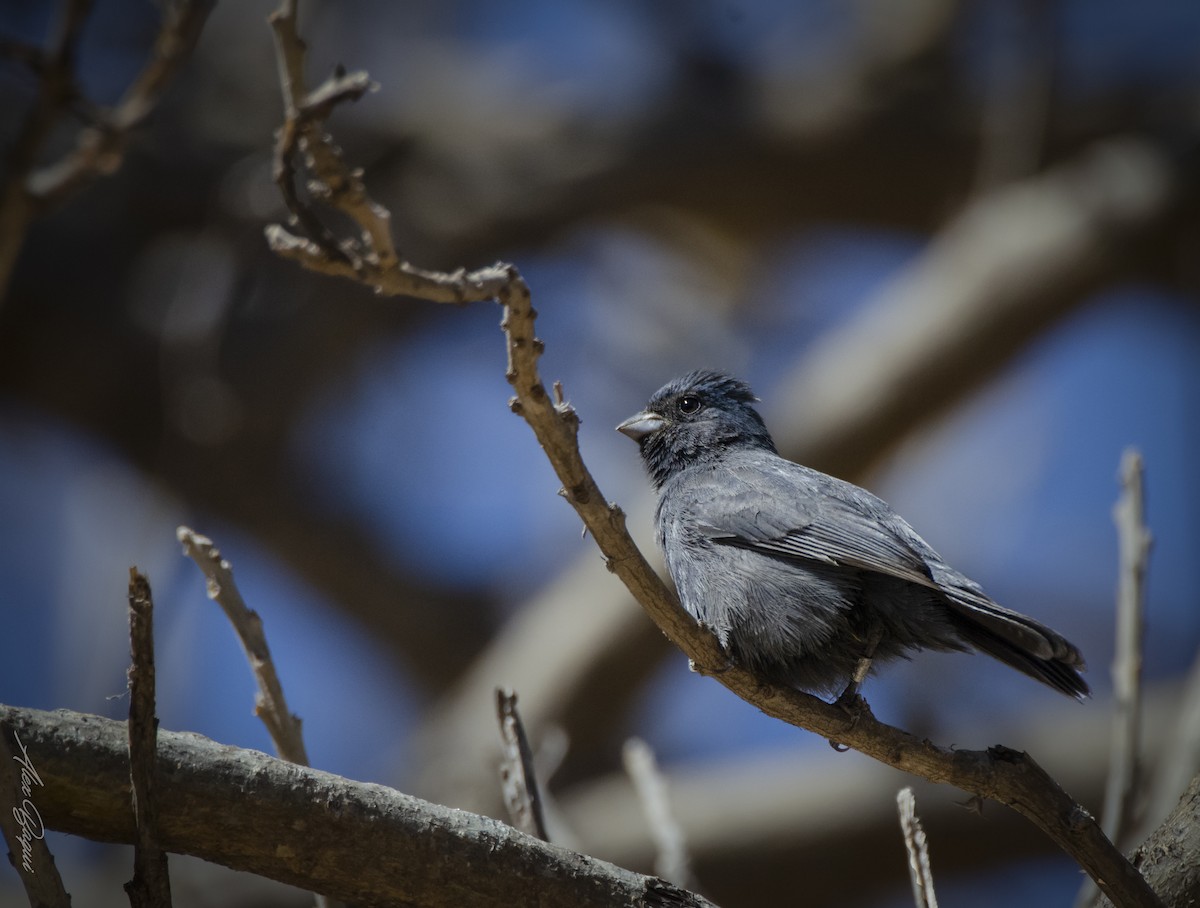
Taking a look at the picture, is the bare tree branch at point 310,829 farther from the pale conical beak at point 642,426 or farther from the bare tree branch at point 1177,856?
the pale conical beak at point 642,426

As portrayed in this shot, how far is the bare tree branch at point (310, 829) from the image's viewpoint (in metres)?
2.51

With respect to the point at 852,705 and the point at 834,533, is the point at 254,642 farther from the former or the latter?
the point at 834,533

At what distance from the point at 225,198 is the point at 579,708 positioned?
492 centimetres

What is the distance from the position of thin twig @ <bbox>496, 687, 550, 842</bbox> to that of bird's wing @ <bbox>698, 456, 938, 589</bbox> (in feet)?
3.29

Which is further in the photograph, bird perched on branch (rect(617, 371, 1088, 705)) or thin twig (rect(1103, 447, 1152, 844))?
thin twig (rect(1103, 447, 1152, 844))

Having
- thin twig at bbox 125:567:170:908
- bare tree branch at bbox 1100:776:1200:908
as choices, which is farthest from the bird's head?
thin twig at bbox 125:567:170:908

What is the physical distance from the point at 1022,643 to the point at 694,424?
1.64 m

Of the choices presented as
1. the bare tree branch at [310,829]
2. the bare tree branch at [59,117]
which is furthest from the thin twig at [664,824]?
the bare tree branch at [59,117]

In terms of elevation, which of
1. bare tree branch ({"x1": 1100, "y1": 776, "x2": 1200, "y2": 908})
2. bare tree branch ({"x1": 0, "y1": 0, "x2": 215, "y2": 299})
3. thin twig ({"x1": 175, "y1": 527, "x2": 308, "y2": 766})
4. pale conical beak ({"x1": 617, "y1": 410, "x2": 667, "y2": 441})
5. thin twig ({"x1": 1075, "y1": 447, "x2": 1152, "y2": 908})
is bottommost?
bare tree branch ({"x1": 1100, "y1": 776, "x2": 1200, "y2": 908})

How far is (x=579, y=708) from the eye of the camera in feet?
27.1

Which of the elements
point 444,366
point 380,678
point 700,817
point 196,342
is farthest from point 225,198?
point 700,817

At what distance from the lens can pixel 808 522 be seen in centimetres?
390

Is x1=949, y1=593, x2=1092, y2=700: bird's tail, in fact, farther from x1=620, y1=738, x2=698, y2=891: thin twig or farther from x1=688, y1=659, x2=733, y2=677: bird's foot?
x1=620, y1=738, x2=698, y2=891: thin twig

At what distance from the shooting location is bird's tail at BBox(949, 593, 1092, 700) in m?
3.41
